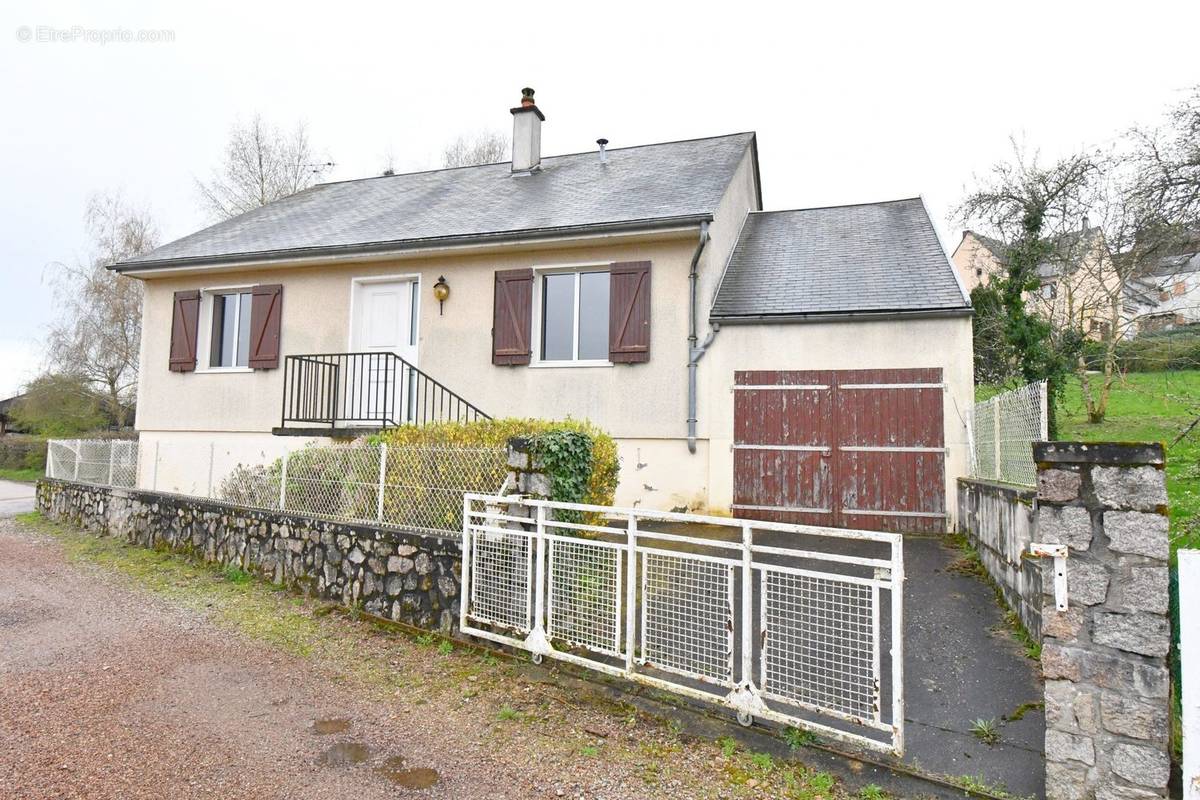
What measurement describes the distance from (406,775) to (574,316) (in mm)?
6925

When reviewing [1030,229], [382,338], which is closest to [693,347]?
[382,338]

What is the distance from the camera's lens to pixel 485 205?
35.2ft

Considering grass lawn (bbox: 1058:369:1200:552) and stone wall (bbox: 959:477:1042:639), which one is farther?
grass lawn (bbox: 1058:369:1200:552)

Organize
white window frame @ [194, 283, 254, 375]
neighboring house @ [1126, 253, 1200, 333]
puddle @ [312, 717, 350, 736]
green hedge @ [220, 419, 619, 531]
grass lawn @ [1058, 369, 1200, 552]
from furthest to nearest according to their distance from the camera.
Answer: white window frame @ [194, 283, 254, 375]
neighboring house @ [1126, 253, 1200, 333]
grass lawn @ [1058, 369, 1200, 552]
green hedge @ [220, 419, 619, 531]
puddle @ [312, 717, 350, 736]

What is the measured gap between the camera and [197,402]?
36.0 feet

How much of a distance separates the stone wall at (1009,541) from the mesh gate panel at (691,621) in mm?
1804

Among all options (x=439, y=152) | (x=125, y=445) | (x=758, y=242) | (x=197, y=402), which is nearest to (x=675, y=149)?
(x=758, y=242)

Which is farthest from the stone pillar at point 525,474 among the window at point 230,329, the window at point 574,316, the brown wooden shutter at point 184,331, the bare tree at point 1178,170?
the brown wooden shutter at point 184,331

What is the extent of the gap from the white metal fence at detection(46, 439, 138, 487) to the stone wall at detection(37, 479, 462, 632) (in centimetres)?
72

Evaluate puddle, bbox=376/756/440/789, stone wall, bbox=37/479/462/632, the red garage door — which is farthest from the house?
puddle, bbox=376/756/440/789

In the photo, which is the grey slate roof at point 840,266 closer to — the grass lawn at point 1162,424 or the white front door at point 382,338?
the grass lawn at point 1162,424

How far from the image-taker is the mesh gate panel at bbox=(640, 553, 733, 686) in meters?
3.47

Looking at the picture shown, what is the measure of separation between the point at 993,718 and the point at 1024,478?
90.0 inches

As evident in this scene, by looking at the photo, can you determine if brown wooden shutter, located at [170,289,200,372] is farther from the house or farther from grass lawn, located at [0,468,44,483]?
grass lawn, located at [0,468,44,483]
